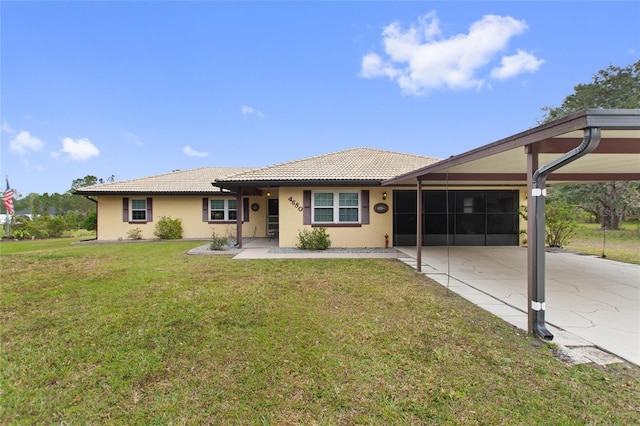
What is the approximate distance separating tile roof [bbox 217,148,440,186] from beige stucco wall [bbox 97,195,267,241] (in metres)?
3.99

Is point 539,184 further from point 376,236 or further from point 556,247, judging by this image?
point 556,247

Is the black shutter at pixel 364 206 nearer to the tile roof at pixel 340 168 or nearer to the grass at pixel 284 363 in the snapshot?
the tile roof at pixel 340 168

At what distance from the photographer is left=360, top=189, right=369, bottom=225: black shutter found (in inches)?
424

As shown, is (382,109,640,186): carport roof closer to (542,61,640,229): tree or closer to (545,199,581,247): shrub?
(545,199,581,247): shrub

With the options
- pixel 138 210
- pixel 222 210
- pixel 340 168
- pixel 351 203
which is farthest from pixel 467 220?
pixel 138 210

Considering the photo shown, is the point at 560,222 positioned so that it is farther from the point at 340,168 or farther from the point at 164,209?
the point at 164,209

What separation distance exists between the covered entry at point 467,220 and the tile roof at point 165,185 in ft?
28.8

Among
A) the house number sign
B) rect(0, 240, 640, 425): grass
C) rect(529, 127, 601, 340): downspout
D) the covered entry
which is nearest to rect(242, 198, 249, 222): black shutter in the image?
the house number sign

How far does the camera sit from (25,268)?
299 inches

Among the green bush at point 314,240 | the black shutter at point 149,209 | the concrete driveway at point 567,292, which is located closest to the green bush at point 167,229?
the black shutter at point 149,209

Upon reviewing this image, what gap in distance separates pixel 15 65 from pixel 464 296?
17992 millimetres

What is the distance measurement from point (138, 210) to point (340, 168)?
10.4 m

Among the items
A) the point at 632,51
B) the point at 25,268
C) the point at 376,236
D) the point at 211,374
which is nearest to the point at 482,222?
the point at 376,236

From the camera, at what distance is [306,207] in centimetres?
1066
